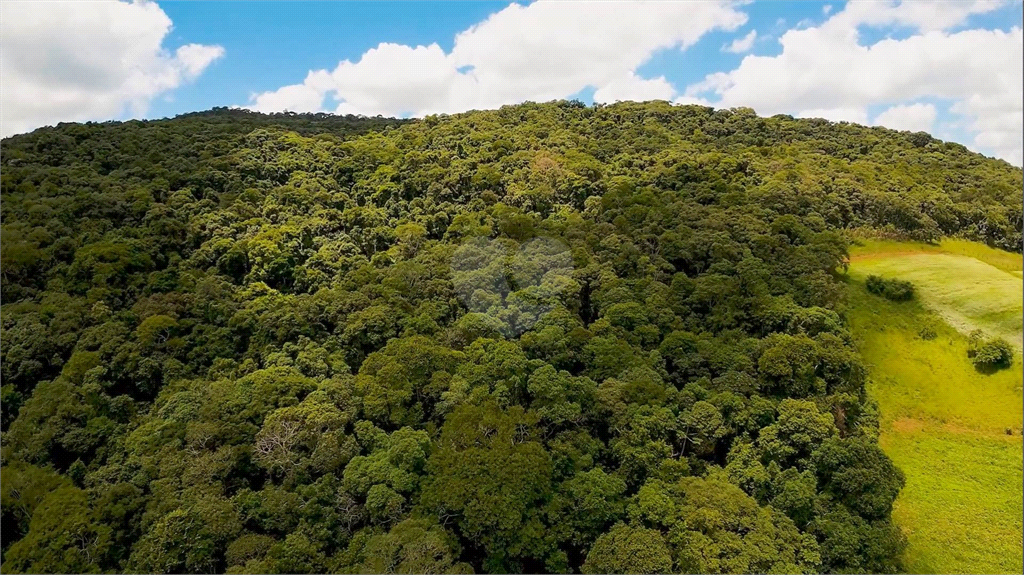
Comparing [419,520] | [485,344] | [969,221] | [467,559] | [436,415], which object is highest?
[969,221]

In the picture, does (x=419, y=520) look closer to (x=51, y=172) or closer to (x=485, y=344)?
(x=485, y=344)

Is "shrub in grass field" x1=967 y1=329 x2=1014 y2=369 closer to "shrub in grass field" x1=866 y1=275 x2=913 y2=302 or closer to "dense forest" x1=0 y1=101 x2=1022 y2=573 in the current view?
"shrub in grass field" x1=866 y1=275 x2=913 y2=302

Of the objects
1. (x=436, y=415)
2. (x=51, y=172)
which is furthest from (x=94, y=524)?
(x=51, y=172)

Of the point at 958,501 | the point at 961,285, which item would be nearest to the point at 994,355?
the point at 961,285

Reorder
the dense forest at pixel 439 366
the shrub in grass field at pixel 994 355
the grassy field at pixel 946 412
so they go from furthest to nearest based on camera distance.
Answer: the shrub in grass field at pixel 994 355 < the grassy field at pixel 946 412 < the dense forest at pixel 439 366

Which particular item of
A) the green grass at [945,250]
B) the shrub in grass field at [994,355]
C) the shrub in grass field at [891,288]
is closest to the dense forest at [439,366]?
the green grass at [945,250]

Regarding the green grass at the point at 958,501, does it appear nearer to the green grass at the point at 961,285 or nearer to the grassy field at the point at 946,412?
the grassy field at the point at 946,412

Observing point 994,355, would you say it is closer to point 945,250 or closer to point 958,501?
point 958,501

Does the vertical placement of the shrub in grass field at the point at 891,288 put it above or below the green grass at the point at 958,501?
above

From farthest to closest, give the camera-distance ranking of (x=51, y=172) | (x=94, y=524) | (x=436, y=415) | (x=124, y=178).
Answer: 1. (x=124, y=178)
2. (x=51, y=172)
3. (x=436, y=415)
4. (x=94, y=524)
